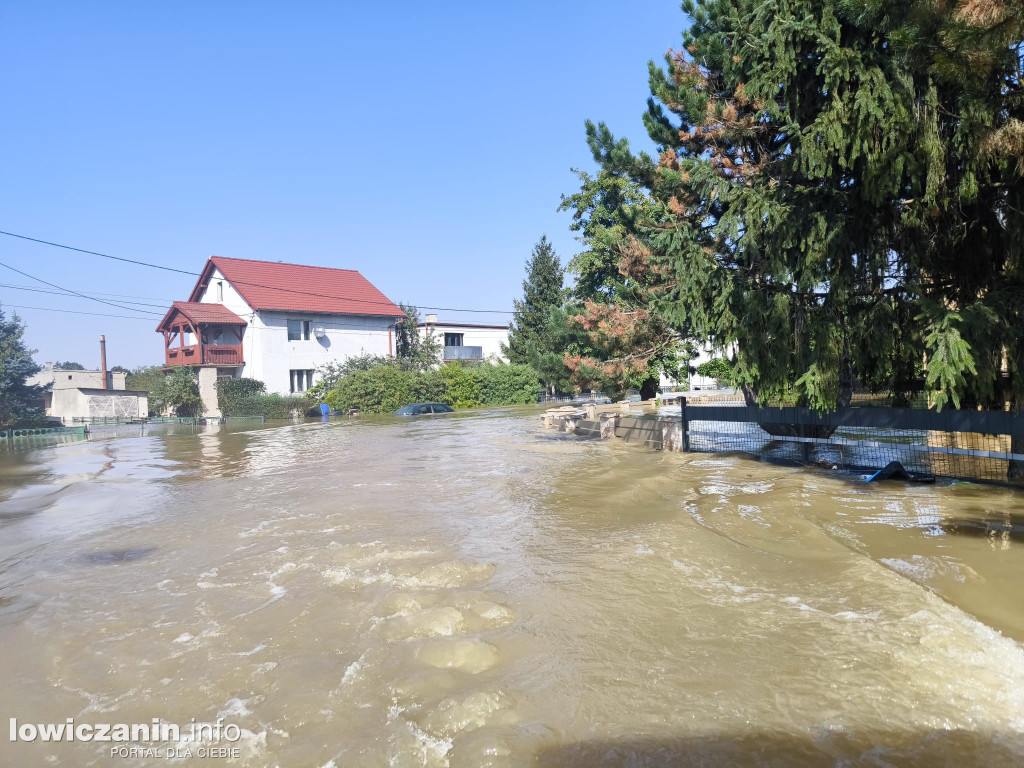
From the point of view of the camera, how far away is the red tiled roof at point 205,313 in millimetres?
40469

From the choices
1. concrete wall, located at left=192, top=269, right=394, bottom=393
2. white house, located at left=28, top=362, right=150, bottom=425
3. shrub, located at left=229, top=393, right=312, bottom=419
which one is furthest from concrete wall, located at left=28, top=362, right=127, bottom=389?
shrub, located at left=229, top=393, right=312, bottom=419

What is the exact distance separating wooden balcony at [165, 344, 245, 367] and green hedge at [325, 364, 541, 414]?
272 inches

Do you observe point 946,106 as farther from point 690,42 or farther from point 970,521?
point 690,42

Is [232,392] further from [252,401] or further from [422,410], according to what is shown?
[422,410]

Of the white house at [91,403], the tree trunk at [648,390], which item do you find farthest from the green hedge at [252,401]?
the tree trunk at [648,390]

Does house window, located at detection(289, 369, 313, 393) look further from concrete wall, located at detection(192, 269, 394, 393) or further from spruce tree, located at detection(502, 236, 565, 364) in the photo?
spruce tree, located at detection(502, 236, 565, 364)

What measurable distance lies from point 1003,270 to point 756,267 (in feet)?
12.7

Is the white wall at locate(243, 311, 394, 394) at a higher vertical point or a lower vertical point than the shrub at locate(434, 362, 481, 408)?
higher

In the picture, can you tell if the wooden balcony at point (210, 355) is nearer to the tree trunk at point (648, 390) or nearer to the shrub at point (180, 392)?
the shrub at point (180, 392)

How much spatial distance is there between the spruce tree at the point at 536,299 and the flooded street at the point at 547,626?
136 feet

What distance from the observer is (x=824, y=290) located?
419 inches

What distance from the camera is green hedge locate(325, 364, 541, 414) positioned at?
129ft

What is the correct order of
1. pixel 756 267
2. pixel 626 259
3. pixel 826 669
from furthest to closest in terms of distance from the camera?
pixel 626 259
pixel 756 267
pixel 826 669

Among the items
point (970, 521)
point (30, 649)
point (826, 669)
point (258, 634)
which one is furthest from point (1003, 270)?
point (30, 649)
